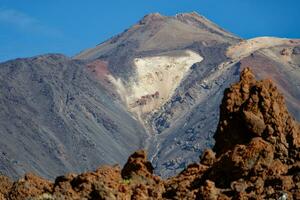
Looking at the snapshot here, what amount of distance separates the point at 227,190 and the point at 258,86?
401 centimetres

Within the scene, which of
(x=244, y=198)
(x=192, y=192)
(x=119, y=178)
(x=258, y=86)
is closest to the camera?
(x=244, y=198)

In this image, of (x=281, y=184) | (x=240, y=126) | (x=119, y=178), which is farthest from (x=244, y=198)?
(x=240, y=126)

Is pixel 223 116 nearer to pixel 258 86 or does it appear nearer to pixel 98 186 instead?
pixel 258 86

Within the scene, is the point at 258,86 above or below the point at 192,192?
above

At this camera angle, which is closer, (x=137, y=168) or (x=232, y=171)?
(x=232, y=171)

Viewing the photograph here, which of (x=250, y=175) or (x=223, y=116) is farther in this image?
(x=223, y=116)

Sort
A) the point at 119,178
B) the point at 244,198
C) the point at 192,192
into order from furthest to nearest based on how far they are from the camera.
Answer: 1. the point at 119,178
2. the point at 192,192
3. the point at 244,198

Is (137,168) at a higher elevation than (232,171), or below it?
higher

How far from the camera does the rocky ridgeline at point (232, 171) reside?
55.9 feet

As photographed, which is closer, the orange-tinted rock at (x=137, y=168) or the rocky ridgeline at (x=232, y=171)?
the rocky ridgeline at (x=232, y=171)

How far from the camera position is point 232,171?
17.9 m

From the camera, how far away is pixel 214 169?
18.6 meters

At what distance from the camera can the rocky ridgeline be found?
17047 mm

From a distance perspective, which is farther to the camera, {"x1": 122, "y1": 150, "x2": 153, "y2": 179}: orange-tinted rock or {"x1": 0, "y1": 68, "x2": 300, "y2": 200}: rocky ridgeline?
{"x1": 122, "y1": 150, "x2": 153, "y2": 179}: orange-tinted rock
